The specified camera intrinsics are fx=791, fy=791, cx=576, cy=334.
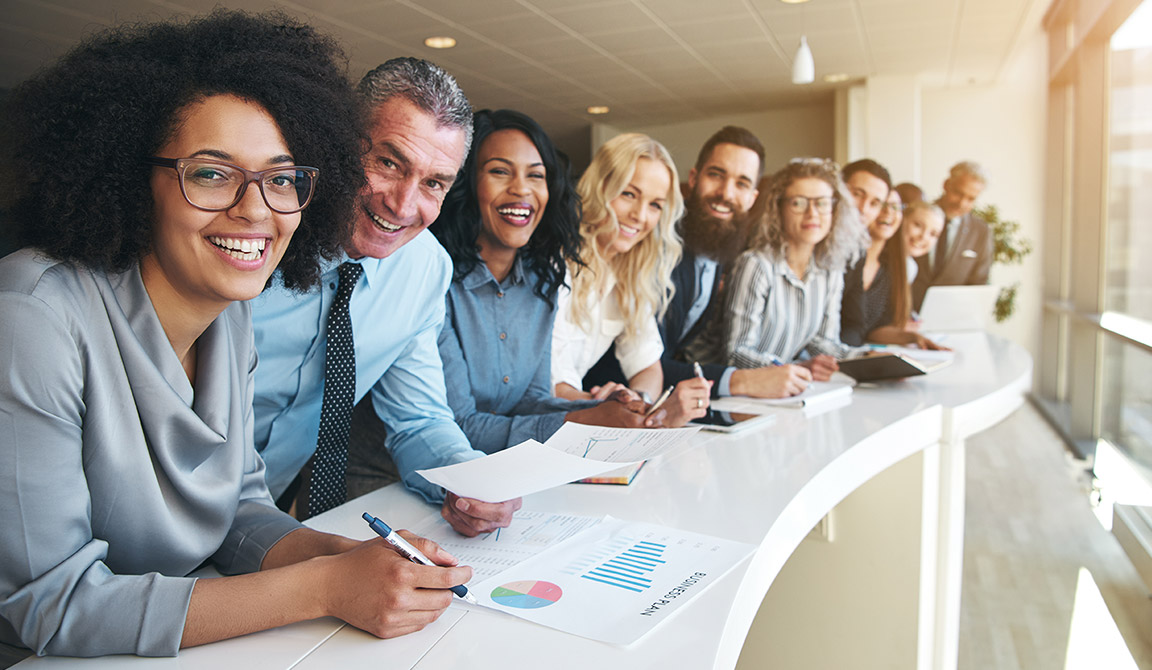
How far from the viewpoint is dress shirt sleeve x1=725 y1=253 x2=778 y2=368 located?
3.17m

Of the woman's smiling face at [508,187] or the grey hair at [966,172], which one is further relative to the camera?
the grey hair at [966,172]

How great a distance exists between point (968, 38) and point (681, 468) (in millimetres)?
6476

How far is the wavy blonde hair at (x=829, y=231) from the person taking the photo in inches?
132

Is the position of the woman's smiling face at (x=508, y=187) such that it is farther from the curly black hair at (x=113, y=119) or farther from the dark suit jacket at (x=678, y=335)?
the curly black hair at (x=113, y=119)

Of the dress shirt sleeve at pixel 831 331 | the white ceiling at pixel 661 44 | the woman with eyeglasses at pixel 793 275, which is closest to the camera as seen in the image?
the woman with eyeglasses at pixel 793 275

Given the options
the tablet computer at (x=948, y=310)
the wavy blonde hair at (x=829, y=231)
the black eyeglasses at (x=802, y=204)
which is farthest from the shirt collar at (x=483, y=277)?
the tablet computer at (x=948, y=310)

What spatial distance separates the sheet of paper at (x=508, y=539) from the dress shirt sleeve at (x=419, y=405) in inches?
9.2

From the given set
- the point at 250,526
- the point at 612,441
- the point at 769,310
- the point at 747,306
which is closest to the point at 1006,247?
the point at 769,310

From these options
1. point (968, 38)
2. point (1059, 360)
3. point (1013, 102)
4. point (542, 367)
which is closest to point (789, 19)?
point (968, 38)

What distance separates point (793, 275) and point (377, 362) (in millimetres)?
2168

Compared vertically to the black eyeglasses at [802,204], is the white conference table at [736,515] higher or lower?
lower

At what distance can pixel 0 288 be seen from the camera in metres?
0.82

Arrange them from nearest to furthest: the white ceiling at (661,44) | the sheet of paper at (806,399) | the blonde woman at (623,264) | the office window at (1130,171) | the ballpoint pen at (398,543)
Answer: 1. the ballpoint pen at (398,543)
2. the sheet of paper at (806,399)
3. the blonde woman at (623,264)
4. the white ceiling at (661,44)
5. the office window at (1130,171)

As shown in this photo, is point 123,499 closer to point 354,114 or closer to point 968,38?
point 354,114
